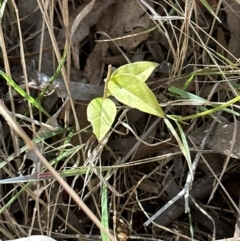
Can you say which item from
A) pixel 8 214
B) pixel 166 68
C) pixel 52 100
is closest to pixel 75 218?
pixel 8 214

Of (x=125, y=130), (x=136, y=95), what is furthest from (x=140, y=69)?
(x=125, y=130)

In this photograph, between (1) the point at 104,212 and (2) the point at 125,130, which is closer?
(1) the point at 104,212

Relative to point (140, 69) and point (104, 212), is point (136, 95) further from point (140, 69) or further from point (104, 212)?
point (104, 212)

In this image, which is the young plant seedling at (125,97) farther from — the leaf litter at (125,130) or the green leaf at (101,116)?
the leaf litter at (125,130)

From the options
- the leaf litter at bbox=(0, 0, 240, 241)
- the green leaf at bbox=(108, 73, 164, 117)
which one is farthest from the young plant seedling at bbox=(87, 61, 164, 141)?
the leaf litter at bbox=(0, 0, 240, 241)

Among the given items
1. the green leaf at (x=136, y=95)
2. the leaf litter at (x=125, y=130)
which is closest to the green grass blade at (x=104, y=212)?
the leaf litter at (x=125, y=130)

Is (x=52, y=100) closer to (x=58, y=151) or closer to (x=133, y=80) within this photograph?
(x=58, y=151)
